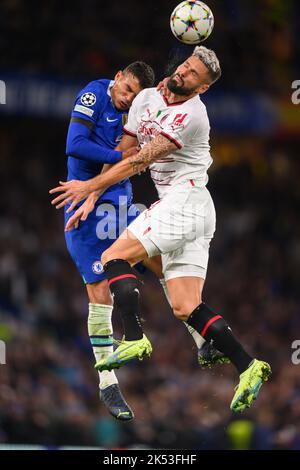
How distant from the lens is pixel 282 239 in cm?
1823

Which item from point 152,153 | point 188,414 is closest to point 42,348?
point 188,414

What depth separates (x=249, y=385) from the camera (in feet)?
26.7

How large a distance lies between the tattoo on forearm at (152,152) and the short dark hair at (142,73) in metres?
0.67

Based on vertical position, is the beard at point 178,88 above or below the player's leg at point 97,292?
above

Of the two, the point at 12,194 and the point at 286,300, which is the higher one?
the point at 12,194

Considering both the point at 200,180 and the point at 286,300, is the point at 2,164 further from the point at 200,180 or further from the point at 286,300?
the point at 200,180

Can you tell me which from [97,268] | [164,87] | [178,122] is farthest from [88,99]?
[97,268]

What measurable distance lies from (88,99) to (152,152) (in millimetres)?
814

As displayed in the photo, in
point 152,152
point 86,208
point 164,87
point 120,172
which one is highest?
point 164,87

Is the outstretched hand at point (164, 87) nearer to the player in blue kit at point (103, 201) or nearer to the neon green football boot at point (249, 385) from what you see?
the player in blue kit at point (103, 201)

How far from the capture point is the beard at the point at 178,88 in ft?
27.1

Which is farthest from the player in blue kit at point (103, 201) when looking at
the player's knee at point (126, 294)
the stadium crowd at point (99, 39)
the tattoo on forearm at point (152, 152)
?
the stadium crowd at point (99, 39)

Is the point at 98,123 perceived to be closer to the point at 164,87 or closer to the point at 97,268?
the point at 164,87

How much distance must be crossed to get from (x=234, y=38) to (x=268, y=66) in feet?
17.4
